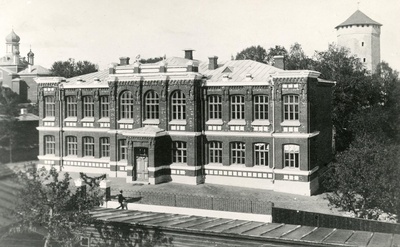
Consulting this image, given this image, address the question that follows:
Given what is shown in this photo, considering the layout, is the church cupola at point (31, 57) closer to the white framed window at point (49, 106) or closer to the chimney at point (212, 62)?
the white framed window at point (49, 106)

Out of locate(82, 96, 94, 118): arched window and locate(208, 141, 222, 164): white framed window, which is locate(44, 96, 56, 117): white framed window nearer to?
locate(82, 96, 94, 118): arched window

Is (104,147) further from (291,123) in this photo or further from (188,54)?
(291,123)

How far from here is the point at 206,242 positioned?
18156 mm

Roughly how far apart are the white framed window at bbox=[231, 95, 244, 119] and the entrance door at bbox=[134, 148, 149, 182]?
24.6 feet

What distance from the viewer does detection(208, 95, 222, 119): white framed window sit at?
36250mm

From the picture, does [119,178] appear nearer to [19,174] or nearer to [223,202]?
[223,202]

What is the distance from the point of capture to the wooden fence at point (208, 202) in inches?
1005

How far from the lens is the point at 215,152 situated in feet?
120

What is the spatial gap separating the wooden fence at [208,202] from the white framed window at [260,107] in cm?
1031

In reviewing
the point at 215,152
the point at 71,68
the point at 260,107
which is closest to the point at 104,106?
the point at 215,152

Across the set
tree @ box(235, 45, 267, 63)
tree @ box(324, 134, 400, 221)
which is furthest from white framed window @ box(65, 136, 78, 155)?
tree @ box(235, 45, 267, 63)

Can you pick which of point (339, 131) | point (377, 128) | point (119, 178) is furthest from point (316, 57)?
point (119, 178)

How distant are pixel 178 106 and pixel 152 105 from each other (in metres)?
2.28

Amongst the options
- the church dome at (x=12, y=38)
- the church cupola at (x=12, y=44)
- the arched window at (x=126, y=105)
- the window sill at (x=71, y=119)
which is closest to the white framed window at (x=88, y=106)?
the window sill at (x=71, y=119)
